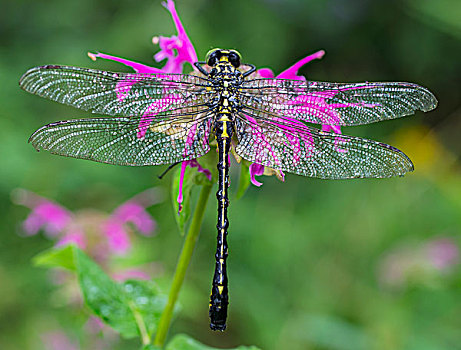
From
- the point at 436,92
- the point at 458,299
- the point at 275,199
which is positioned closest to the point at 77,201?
the point at 275,199

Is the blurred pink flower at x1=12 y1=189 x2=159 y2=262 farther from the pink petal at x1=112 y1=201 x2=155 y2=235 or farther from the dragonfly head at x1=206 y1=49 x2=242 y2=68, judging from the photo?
the dragonfly head at x1=206 y1=49 x2=242 y2=68

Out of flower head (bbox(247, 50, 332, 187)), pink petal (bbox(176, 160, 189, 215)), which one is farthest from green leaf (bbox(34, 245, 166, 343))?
flower head (bbox(247, 50, 332, 187))

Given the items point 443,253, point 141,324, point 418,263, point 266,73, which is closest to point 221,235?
point 141,324

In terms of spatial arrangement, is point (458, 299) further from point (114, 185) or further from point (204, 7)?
point (204, 7)

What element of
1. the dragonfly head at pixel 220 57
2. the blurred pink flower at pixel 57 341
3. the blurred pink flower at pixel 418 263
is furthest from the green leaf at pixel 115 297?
the blurred pink flower at pixel 418 263

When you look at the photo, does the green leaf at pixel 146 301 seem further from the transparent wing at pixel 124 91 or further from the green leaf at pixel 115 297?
the transparent wing at pixel 124 91

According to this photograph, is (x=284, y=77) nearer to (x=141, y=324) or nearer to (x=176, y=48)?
(x=176, y=48)

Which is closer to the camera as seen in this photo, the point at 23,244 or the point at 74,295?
the point at 74,295
